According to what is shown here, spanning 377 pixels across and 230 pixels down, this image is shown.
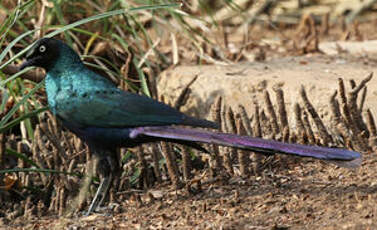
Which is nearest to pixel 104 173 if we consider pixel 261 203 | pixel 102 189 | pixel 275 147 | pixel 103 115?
pixel 102 189

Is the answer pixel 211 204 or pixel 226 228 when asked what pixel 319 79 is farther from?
pixel 226 228

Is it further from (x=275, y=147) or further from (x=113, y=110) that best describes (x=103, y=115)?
(x=275, y=147)

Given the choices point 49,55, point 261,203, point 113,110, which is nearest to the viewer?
point 261,203

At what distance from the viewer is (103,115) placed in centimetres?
408

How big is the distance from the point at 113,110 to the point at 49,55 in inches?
21.0

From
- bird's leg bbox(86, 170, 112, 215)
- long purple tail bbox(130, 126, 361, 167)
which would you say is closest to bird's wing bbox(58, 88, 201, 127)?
long purple tail bbox(130, 126, 361, 167)

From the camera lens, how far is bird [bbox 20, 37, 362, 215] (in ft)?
12.9

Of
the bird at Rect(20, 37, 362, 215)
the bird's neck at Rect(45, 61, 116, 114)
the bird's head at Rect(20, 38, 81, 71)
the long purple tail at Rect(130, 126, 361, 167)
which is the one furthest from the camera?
the bird's head at Rect(20, 38, 81, 71)

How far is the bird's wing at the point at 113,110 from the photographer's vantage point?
3998 millimetres

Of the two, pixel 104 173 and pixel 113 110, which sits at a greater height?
pixel 113 110

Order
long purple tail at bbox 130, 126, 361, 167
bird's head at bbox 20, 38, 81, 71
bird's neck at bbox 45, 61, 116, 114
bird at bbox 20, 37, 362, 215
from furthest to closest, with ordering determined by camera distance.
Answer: bird's head at bbox 20, 38, 81, 71 < bird's neck at bbox 45, 61, 116, 114 < bird at bbox 20, 37, 362, 215 < long purple tail at bbox 130, 126, 361, 167

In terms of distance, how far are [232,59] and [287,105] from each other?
1466 mm

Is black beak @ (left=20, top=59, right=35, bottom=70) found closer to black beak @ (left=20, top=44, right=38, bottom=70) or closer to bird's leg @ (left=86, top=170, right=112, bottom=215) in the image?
black beak @ (left=20, top=44, right=38, bottom=70)

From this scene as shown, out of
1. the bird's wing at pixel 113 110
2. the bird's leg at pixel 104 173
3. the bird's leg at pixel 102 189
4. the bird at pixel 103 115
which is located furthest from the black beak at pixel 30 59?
the bird's leg at pixel 102 189
